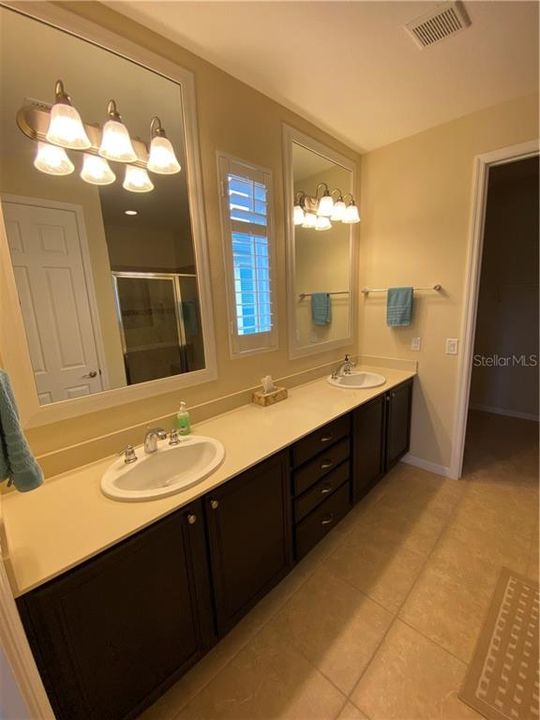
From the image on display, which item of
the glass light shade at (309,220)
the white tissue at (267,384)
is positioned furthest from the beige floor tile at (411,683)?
the glass light shade at (309,220)

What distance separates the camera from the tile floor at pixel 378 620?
1141mm

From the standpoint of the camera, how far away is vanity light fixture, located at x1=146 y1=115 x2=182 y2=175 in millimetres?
1261

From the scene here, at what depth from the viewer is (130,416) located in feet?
4.62

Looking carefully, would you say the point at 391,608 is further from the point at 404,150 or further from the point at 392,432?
the point at 404,150

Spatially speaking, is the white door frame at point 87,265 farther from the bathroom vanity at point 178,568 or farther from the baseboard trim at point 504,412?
the baseboard trim at point 504,412

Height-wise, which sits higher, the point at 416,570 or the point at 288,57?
the point at 288,57

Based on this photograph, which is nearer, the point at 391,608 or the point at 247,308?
the point at 391,608

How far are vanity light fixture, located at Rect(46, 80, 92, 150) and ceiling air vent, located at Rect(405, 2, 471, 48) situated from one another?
4.68 feet

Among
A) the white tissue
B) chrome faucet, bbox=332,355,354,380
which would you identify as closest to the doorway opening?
chrome faucet, bbox=332,355,354,380

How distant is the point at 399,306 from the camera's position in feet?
7.91

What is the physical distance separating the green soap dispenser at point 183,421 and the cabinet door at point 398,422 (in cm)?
142

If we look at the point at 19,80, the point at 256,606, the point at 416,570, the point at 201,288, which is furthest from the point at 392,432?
the point at 19,80

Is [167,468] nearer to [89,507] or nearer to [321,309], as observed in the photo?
[89,507]

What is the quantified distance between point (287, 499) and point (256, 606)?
1.89 ft
